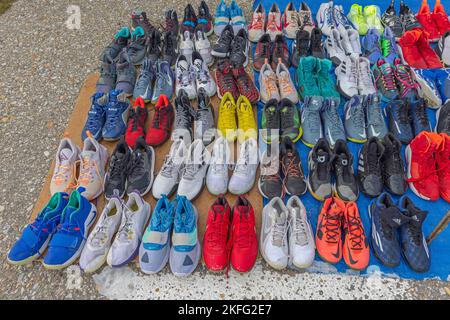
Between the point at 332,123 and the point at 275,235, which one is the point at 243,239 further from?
the point at 332,123

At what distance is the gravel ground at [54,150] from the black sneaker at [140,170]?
574 mm

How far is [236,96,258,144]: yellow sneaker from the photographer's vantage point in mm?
2604

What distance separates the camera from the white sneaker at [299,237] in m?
1.99

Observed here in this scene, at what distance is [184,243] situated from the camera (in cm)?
200

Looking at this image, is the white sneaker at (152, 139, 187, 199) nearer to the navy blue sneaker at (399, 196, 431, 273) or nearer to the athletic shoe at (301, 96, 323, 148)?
the athletic shoe at (301, 96, 323, 148)

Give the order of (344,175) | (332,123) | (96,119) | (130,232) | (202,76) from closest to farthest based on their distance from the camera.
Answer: (130,232)
(344,175)
(332,123)
(96,119)
(202,76)

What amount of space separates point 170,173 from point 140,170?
0.23m

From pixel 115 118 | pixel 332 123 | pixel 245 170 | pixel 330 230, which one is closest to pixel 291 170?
pixel 245 170

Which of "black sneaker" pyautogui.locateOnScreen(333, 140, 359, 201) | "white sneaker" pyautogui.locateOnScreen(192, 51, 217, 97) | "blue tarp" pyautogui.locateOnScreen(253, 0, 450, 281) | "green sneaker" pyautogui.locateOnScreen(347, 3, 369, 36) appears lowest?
"blue tarp" pyautogui.locateOnScreen(253, 0, 450, 281)

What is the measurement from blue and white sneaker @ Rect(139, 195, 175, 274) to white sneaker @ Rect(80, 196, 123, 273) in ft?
0.83

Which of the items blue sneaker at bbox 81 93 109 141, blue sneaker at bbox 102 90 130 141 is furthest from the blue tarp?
blue sneaker at bbox 81 93 109 141
